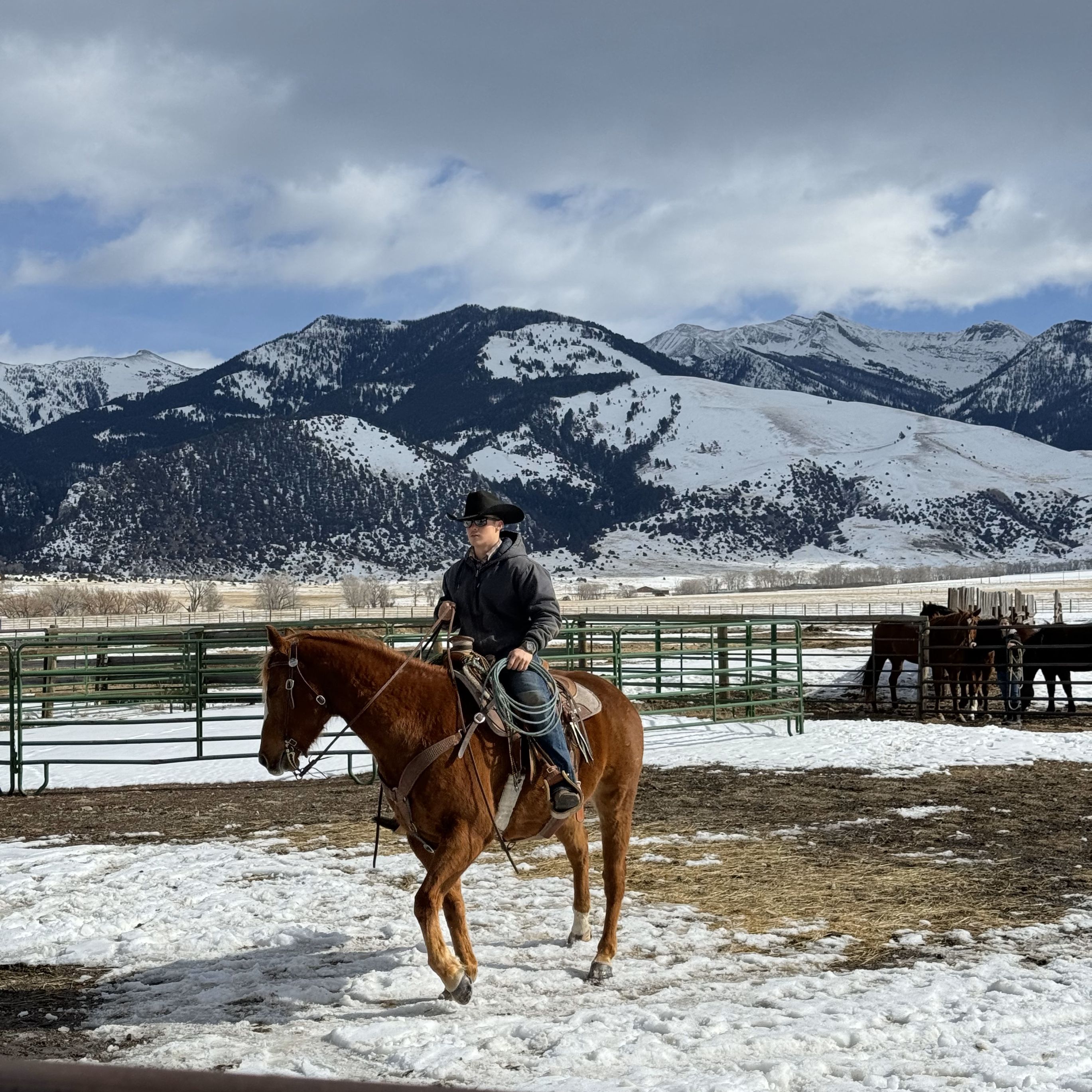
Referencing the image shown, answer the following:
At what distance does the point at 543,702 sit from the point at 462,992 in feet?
4.34

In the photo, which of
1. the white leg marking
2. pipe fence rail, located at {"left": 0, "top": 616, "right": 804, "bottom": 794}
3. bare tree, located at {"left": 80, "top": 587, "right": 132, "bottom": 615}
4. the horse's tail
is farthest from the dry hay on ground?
bare tree, located at {"left": 80, "top": 587, "right": 132, "bottom": 615}

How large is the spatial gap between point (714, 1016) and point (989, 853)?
395 cm

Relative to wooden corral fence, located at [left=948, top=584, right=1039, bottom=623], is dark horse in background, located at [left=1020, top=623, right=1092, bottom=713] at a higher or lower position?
lower

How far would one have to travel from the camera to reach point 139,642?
52.0ft

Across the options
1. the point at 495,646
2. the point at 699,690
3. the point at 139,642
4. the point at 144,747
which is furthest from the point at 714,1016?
the point at 699,690

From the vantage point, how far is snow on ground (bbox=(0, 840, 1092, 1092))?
13.4 ft

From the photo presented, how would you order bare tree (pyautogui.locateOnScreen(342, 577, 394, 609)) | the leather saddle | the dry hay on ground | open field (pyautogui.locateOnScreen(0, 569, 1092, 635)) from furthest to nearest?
bare tree (pyautogui.locateOnScreen(342, 577, 394, 609)) → open field (pyautogui.locateOnScreen(0, 569, 1092, 635)) → the dry hay on ground → the leather saddle

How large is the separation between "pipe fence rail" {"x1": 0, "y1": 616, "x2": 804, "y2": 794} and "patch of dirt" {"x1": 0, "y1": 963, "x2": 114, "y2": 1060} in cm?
466

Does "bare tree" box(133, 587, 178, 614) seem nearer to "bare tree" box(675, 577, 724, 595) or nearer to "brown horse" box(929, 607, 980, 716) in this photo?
"bare tree" box(675, 577, 724, 595)

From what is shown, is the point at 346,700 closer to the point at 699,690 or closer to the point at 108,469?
the point at 699,690

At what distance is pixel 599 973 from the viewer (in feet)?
17.1

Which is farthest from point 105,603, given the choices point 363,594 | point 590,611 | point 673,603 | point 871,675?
point 871,675

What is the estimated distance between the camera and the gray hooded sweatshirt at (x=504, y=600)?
5.32 metres

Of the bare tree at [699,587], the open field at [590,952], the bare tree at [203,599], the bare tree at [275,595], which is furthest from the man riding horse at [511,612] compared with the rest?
the bare tree at [699,587]
